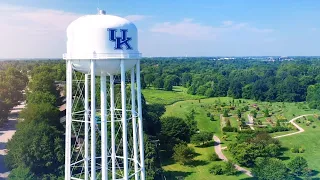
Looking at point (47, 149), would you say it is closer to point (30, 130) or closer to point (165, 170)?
point (30, 130)

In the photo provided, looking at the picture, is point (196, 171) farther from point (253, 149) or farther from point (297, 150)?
point (297, 150)

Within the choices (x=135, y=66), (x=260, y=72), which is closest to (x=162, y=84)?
(x=260, y=72)

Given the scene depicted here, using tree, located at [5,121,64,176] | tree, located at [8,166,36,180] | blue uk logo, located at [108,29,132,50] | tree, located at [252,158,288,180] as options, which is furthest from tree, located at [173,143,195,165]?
blue uk logo, located at [108,29,132,50]

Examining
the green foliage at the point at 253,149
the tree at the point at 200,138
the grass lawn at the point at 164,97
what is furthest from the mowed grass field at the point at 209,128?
the green foliage at the point at 253,149

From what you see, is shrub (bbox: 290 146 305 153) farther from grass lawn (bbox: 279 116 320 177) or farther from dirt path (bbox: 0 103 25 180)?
dirt path (bbox: 0 103 25 180)

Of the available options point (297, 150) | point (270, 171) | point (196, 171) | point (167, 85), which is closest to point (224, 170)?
point (196, 171)
